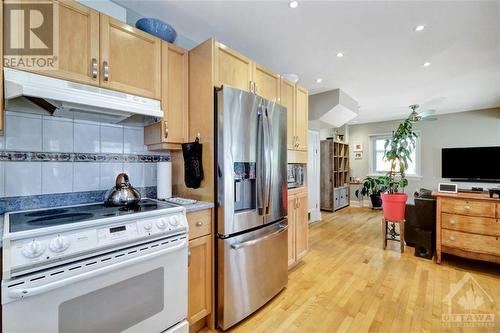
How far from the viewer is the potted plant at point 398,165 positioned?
126 inches

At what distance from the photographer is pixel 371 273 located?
2.62 m

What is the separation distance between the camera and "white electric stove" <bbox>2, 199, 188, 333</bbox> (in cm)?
97

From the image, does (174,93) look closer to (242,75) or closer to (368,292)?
(242,75)

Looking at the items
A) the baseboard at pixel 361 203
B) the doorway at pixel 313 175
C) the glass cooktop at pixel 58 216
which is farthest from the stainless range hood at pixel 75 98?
the baseboard at pixel 361 203

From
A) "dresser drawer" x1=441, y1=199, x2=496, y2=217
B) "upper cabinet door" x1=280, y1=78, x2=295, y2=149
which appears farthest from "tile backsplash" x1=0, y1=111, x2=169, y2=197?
"dresser drawer" x1=441, y1=199, x2=496, y2=217

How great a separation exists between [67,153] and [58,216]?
1.72 feet

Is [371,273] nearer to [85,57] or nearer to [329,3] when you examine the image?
[329,3]

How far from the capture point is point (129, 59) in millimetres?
1628

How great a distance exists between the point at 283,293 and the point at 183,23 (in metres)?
2.70

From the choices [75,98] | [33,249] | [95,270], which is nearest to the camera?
[33,249]

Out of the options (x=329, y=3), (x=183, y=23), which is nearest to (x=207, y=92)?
(x=183, y=23)

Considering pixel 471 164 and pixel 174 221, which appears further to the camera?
pixel 471 164

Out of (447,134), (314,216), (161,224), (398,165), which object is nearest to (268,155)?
(161,224)

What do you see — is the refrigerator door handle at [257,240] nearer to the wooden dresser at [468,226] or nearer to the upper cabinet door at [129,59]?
the upper cabinet door at [129,59]
